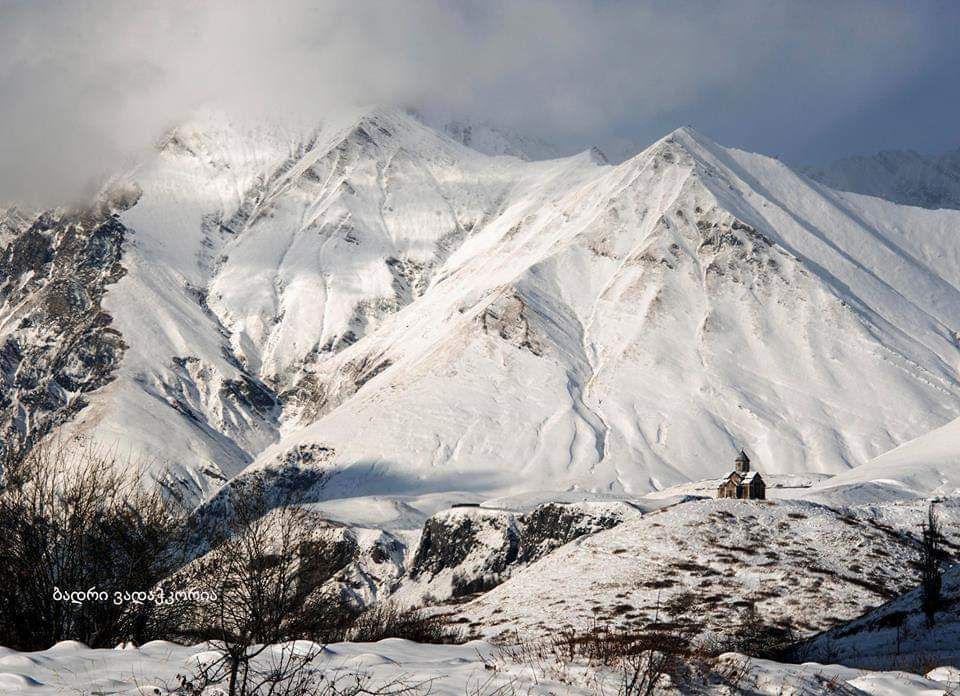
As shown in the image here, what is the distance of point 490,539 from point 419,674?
111335 millimetres

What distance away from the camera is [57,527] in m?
32.8

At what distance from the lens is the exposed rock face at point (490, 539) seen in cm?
11394

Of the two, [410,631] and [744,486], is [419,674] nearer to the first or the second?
[410,631]

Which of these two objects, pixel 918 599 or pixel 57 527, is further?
pixel 918 599

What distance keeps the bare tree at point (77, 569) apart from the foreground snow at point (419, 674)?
9484 mm

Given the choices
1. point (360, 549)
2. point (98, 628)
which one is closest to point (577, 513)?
point (360, 549)

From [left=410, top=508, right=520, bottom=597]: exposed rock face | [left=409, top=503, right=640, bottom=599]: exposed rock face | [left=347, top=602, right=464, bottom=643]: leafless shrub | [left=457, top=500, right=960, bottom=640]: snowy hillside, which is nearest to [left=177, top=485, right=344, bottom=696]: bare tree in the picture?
[left=347, top=602, right=464, bottom=643]: leafless shrub

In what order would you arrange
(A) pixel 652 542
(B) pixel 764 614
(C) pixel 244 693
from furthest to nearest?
1. (A) pixel 652 542
2. (B) pixel 764 614
3. (C) pixel 244 693

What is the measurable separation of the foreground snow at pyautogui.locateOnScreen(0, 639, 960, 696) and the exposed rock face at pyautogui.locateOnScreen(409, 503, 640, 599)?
290 feet

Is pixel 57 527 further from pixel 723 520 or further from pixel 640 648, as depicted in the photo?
pixel 723 520

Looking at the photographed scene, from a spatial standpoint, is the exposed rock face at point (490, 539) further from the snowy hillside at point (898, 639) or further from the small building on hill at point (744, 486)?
the snowy hillside at point (898, 639)

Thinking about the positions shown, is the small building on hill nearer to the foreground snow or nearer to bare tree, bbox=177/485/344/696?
bare tree, bbox=177/485/344/696

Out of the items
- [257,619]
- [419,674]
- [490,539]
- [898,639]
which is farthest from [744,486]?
[257,619]

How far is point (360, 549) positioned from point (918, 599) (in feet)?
421
